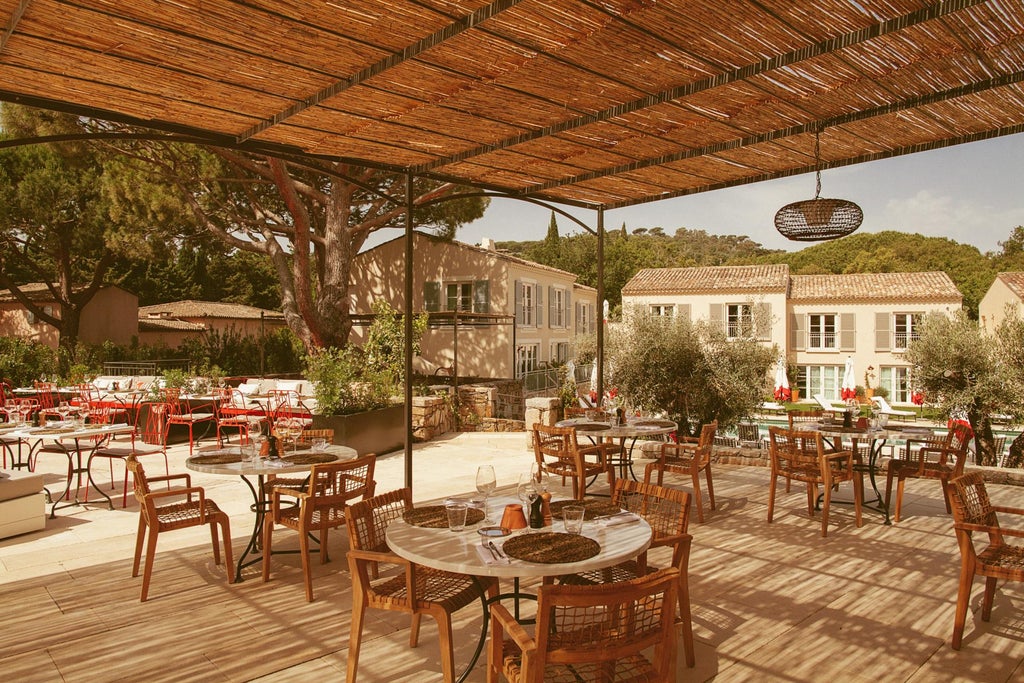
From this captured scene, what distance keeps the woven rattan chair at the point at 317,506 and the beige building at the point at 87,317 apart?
2203 centimetres

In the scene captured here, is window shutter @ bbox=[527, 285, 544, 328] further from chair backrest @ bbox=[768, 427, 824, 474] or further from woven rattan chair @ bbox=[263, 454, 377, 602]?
woven rattan chair @ bbox=[263, 454, 377, 602]

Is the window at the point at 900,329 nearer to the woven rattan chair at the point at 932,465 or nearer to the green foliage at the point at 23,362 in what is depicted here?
the woven rattan chair at the point at 932,465

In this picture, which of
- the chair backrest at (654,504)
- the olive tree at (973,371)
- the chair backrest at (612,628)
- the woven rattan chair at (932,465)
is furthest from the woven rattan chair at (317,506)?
the olive tree at (973,371)

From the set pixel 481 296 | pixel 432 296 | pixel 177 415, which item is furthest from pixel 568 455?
pixel 432 296

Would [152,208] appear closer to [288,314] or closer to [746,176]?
[288,314]

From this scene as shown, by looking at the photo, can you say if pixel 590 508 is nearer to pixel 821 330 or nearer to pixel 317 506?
pixel 317 506

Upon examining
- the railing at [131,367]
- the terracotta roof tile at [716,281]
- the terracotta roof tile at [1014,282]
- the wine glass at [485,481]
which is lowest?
the wine glass at [485,481]

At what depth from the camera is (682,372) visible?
1116 centimetres

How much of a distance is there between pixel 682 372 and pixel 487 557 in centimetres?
918

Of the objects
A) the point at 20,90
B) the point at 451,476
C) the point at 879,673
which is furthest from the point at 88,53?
the point at 451,476

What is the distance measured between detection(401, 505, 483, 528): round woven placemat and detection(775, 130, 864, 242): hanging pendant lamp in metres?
3.42

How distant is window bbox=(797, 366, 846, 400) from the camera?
2770cm

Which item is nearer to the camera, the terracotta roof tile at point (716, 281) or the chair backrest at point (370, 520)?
the chair backrest at point (370, 520)

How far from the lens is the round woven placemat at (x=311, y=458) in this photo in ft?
14.5
